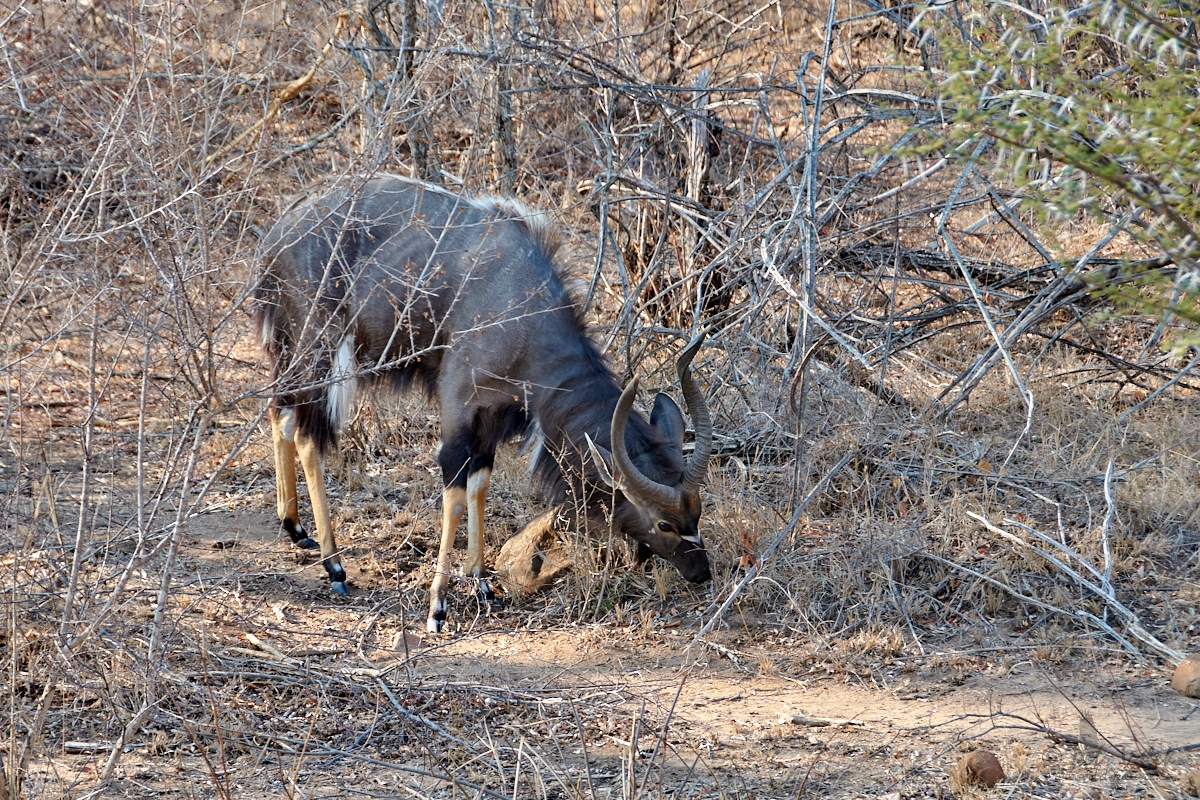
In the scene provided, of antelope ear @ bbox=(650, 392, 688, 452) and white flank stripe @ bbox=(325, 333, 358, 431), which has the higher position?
white flank stripe @ bbox=(325, 333, 358, 431)

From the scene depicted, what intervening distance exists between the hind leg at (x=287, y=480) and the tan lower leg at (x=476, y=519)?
1.15 meters

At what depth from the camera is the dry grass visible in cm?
439

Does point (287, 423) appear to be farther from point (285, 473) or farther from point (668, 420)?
point (668, 420)

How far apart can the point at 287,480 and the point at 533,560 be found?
5.52ft

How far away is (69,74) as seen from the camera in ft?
22.6

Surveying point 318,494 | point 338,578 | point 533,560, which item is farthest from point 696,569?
point 318,494

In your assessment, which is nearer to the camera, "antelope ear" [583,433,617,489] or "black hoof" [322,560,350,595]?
"antelope ear" [583,433,617,489]

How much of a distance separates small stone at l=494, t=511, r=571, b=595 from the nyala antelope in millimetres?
157

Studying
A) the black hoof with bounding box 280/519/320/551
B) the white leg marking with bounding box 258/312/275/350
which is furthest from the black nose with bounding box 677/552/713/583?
the white leg marking with bounding box 258/312/275/350

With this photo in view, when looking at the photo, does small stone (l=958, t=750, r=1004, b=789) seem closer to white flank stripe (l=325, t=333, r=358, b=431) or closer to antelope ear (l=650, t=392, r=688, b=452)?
antelope ear (l=650, t=392, r=688, b=452)

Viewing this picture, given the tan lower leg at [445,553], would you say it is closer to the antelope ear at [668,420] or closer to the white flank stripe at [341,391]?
the white flank stripe at [341,391]

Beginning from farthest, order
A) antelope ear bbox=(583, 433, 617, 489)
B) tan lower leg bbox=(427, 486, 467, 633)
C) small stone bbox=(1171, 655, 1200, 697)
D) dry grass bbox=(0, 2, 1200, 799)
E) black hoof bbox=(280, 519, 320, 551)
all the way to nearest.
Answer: black hoof bbox=(280, 519, 320, 551) → tan lower leg bbox=(427, 486, 467, 633) → antelope ear bbox=(583, 433, 617, 489) → small stone bbox=(1171, 655, 1200, 697) → dry grass bbox=(0, 2, 1200, 799)

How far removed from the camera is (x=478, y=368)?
6.17 metres

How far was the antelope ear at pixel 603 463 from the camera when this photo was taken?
5793 mm
